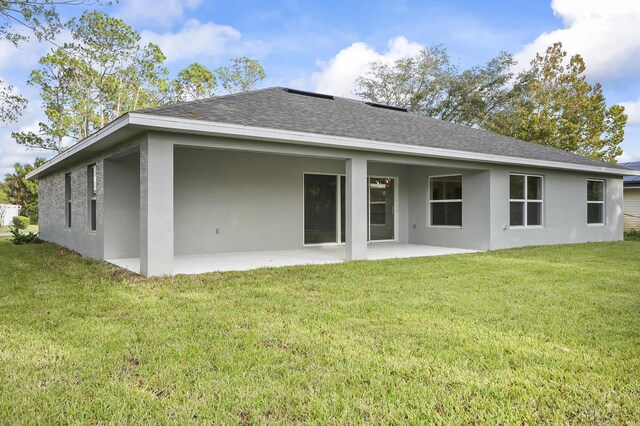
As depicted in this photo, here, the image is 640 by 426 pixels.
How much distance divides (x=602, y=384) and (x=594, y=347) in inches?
32.5

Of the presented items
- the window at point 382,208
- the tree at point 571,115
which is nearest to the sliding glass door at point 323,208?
the window at point 382,208

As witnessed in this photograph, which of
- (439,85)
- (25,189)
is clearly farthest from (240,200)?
(25,189)

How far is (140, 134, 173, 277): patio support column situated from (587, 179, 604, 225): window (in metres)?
13.4

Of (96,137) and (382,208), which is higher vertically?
(96,137)

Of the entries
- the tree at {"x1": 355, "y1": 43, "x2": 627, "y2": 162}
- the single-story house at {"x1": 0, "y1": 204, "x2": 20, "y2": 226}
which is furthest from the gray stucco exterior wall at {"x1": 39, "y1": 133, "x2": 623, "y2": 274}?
the single-story house at {"x1": 0, "y1": 204, "x2": 20, "y2": 226}

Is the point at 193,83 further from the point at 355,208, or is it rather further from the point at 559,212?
the point at 559,212

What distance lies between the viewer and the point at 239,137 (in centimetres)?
755

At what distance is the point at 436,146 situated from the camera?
1000 centimetres

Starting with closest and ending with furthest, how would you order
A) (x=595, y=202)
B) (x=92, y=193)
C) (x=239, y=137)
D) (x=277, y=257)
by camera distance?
(x=239, y=137) → (x=277, y=257) → (x=92, y=193) → (x=595, y=202)

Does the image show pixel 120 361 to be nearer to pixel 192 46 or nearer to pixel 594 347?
pixel 594 347

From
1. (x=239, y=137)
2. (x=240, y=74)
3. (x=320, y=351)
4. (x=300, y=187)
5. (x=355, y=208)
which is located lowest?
→ (x=320, y=351)

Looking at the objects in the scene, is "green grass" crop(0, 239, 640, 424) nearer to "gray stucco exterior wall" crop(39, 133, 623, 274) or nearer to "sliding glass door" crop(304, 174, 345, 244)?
"gray stucco exterior wall" crop(39, 133, 623, 274)

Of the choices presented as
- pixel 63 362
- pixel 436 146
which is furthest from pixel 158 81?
pixel 63 362

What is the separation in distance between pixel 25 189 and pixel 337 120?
2961cm
